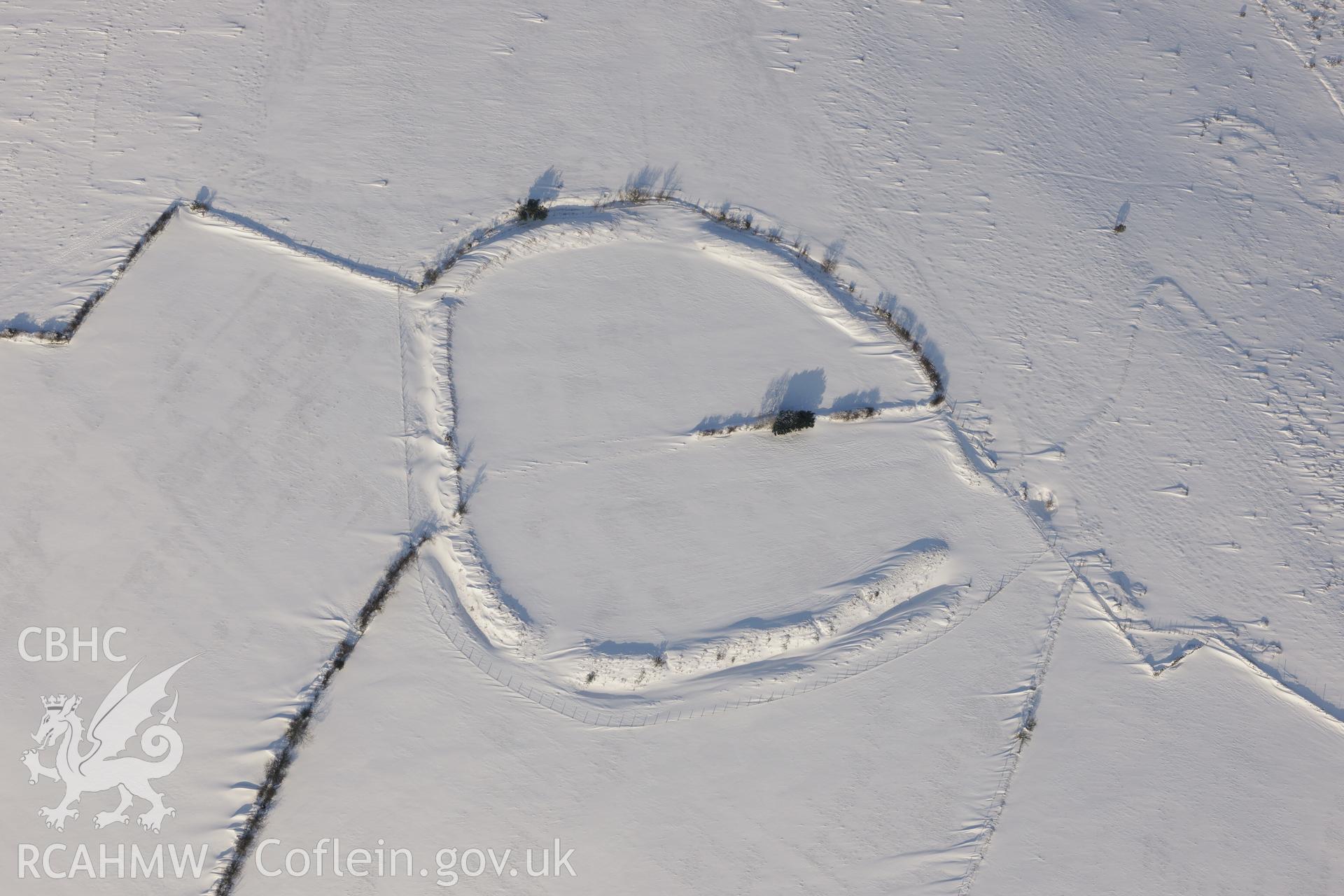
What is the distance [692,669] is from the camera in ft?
49.3

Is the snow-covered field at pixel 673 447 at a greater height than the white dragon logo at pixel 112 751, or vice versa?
the snow-covered field at pixel 673 447

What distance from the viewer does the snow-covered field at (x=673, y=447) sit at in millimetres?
14625

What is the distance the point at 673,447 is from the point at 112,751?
11788 millimetres

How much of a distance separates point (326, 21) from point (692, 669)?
16547mm

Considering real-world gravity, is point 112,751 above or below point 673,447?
below

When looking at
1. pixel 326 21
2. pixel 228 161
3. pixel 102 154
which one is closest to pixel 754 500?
pixel 228 161

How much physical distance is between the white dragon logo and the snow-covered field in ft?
0.32

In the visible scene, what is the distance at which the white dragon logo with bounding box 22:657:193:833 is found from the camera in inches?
561

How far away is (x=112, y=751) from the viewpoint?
14477mm

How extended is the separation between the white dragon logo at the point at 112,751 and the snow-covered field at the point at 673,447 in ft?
0.32

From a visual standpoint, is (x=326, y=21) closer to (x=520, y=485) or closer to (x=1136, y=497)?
(x=520, y=485)

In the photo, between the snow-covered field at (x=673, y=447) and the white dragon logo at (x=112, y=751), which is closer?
the white dragon logo at (x=112, y=751)

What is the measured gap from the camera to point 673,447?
15914 mm

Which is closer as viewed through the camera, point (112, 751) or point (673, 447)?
point (112, 751)
